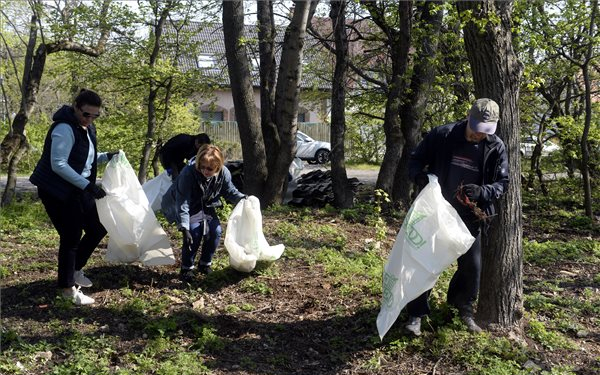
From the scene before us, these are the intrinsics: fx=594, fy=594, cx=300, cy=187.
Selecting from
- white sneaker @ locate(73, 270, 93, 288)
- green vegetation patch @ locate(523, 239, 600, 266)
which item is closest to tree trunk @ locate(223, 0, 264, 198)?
green vegetation patch @ locate(523, 239, 600, 266)

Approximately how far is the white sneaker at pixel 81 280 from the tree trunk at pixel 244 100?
3.98 m

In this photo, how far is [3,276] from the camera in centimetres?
521

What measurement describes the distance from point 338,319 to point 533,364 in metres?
1.43

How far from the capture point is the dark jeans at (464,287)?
414 cm

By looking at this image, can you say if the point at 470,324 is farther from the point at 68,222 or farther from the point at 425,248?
the point at 68,222

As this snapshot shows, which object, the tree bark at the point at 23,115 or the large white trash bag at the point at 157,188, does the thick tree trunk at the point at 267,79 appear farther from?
the tree bark at the point at 23,115

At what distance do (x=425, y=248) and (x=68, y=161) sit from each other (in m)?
2.66

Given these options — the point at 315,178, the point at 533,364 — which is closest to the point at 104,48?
the point at 315,178

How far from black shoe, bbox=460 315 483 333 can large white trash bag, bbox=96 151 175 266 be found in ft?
8.42

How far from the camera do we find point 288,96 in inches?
316

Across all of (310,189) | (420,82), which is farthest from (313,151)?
(420,82)

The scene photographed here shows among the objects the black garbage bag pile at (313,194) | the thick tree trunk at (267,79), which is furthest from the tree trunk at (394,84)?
the thick tree trunk at (267,79)

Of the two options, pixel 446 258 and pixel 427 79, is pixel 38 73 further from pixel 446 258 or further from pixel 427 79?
pixel 446 258

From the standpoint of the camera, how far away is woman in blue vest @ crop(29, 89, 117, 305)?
14.1 feet
